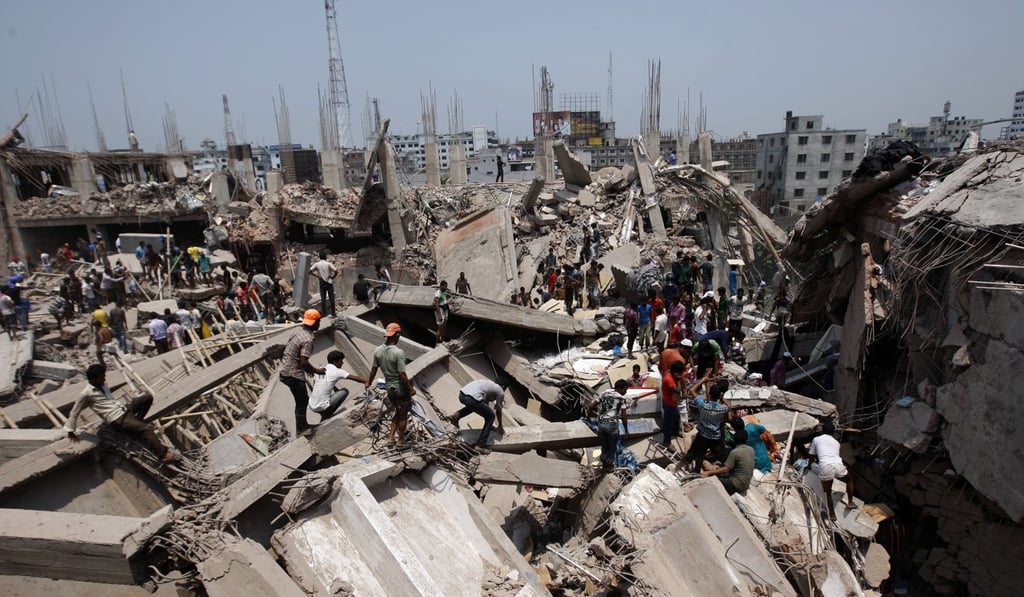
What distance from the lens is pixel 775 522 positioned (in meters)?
5.01

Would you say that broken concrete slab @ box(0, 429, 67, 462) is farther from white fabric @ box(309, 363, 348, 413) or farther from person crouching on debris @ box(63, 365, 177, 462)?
white fabric @ box(309, 363, 348, 413)

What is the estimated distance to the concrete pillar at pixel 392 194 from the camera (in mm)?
15750

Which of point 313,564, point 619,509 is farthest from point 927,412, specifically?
point 313,564

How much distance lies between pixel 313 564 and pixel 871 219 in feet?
25.0

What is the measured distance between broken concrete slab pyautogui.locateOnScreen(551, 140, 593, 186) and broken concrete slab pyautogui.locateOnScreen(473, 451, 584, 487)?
46.3 ft

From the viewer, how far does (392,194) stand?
16.2m

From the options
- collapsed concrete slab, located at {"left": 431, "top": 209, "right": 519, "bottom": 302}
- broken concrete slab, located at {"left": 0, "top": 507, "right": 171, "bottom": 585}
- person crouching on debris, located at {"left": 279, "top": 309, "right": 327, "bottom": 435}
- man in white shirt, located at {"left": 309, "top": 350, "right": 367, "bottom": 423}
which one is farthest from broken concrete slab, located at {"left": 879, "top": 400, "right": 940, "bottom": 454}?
collapsed concrete slab, located at {"left": 431, "top": 209, "right": 519, "bottom": 302}

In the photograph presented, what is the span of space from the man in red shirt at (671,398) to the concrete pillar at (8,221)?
26907 mm

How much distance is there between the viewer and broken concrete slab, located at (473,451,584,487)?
549 cm

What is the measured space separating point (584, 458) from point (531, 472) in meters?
1.24

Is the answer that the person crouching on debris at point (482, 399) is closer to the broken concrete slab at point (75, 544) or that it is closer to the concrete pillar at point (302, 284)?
the broken concrete slab at point (75, 544)

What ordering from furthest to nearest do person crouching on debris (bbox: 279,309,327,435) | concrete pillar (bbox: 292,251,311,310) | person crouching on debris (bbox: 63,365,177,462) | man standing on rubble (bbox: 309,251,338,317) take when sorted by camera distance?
concrete pillar (bbox: 292,251,311,310)
man standing on rubble (bbox: 309,251,338,317)
person crouching on debris (bbox: 279,309,327,435)
person crouching on debris (bbox: 63,365,177,462)

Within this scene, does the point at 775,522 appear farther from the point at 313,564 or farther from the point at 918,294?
the point at 313,564

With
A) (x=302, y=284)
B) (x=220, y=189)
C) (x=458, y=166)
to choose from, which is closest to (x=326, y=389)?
(x=302, y=284)
